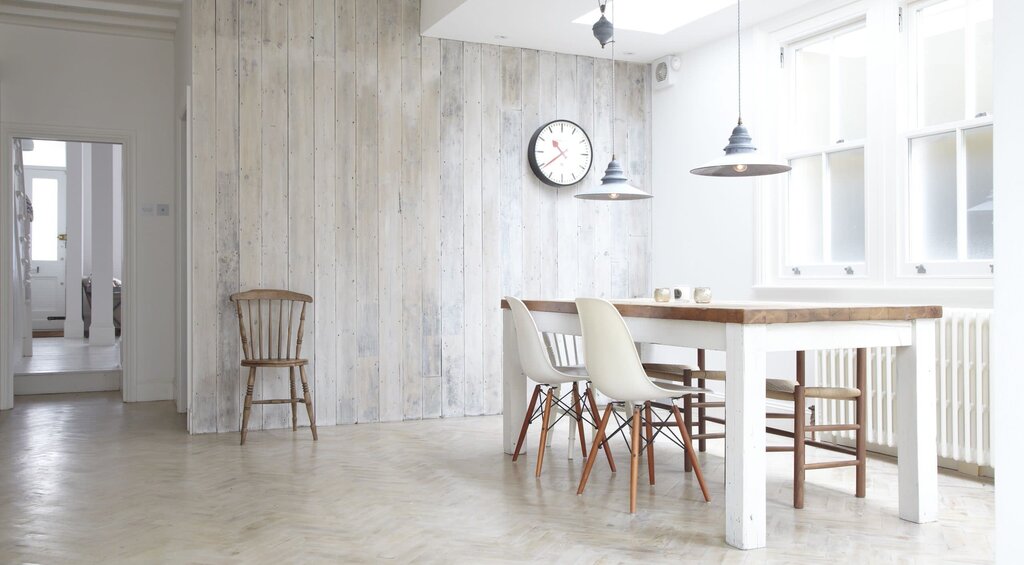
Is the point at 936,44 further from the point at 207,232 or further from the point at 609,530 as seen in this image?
the point at 207,232

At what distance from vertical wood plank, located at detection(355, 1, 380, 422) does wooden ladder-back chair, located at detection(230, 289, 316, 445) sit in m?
0.41

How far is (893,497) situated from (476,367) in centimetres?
307

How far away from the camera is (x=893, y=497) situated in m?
3.79

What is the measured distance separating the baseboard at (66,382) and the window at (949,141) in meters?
6.43

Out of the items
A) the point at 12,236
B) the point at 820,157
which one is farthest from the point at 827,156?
the point at 12,236

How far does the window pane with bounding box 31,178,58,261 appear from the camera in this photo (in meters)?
13.0

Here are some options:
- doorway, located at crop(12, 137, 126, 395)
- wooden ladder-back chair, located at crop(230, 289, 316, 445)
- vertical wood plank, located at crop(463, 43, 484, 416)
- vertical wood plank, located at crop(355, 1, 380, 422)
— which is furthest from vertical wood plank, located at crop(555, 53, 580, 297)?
doorway, located at crop(12, 137, 126, 395)

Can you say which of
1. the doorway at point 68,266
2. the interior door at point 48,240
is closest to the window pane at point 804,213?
the doorway at point 68,266

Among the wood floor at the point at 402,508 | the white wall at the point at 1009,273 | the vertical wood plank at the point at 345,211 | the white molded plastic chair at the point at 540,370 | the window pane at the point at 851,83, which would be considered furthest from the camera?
the vertical wood plank at the point at 345,211

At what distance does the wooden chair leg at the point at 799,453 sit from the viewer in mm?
3582

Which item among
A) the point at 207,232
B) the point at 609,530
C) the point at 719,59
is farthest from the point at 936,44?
the point at 207,232

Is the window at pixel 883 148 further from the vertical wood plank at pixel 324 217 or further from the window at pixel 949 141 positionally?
the vertical wood plank at pixel 324 217

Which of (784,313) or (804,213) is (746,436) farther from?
(804,213)

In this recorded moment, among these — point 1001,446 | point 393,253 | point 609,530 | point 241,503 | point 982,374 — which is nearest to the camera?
point 1001,446
